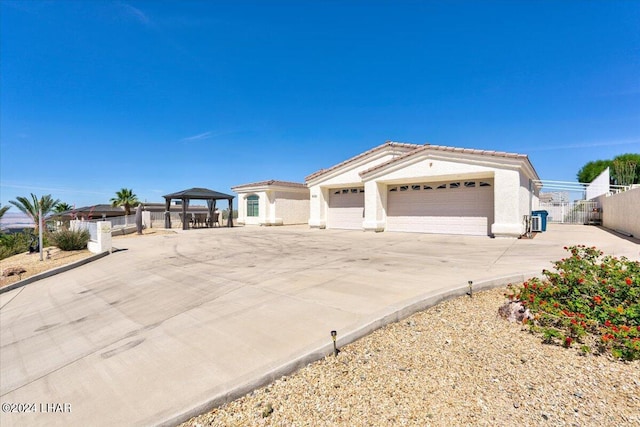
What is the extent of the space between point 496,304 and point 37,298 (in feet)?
35.6

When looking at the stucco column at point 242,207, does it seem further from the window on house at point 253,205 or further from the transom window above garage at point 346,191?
the transom window above garage at point 346,191

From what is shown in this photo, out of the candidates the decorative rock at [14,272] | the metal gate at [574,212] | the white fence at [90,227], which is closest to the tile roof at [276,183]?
the white fence at [90,227]

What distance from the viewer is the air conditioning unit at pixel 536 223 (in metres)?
14.6

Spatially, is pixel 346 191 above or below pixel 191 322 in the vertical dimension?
above

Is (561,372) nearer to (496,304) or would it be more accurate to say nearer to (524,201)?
(496,304)

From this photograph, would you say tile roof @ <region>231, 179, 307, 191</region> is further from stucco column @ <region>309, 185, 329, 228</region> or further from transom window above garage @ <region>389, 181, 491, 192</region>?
transom window above garage @ <region>389, 181, 491, 192</region>

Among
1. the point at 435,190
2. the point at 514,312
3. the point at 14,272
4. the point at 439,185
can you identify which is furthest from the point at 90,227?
the point at 439,185

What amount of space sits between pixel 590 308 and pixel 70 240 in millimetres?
19501

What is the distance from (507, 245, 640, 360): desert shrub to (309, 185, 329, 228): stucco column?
16.5 meters

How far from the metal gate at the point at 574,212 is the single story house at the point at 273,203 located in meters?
20.8

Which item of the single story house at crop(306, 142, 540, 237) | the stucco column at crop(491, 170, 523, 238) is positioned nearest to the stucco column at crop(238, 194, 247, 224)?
the single story house at crop(306, 142, 540, 237)

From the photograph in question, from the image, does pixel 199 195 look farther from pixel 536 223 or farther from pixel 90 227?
pixel 536 223

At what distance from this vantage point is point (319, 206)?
20891 millimetres

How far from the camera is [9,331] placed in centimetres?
563
